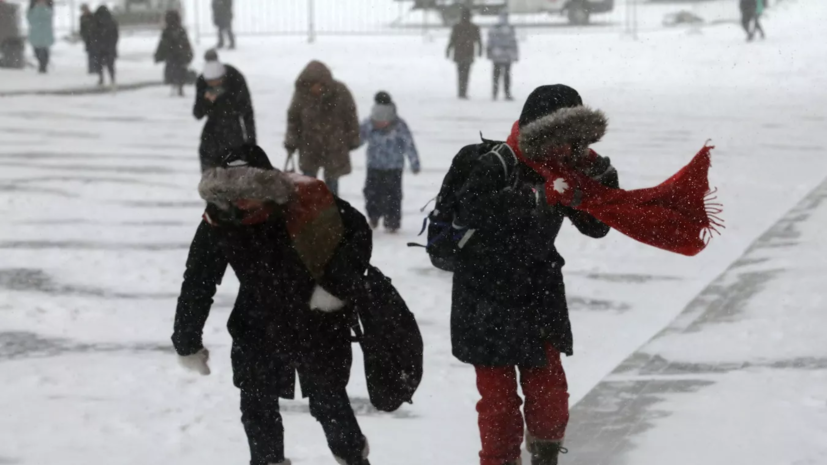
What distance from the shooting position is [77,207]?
11.7m

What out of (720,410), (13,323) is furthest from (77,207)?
(720,410)

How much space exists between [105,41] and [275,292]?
68.3 feet

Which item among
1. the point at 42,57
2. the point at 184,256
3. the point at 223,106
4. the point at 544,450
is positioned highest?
the point at 223,106

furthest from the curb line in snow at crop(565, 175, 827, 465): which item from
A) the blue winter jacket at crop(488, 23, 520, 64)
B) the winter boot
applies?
the blue winter jacket at crop(488, 23, 520, 64)

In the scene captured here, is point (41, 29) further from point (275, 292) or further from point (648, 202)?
point (648, 202)

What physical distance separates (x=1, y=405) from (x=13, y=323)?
1621 mm

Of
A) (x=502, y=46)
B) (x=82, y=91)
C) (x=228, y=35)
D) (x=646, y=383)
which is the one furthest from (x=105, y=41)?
(x=646, y=383)

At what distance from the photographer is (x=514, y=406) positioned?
436 centimetres

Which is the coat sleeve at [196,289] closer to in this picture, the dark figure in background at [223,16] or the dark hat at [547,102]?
the dark hat at [547,102]

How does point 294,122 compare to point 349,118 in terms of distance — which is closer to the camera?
point 294,122

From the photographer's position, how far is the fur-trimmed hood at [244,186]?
149 inches

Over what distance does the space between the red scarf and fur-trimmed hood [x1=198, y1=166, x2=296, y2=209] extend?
0.85 metres

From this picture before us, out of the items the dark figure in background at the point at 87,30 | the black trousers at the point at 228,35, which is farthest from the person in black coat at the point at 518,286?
the black trousers at the point at 228,35

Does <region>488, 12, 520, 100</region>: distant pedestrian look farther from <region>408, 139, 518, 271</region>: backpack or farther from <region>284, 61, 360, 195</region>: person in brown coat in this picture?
<region>408, 139, 518, 271</region>: backpack
